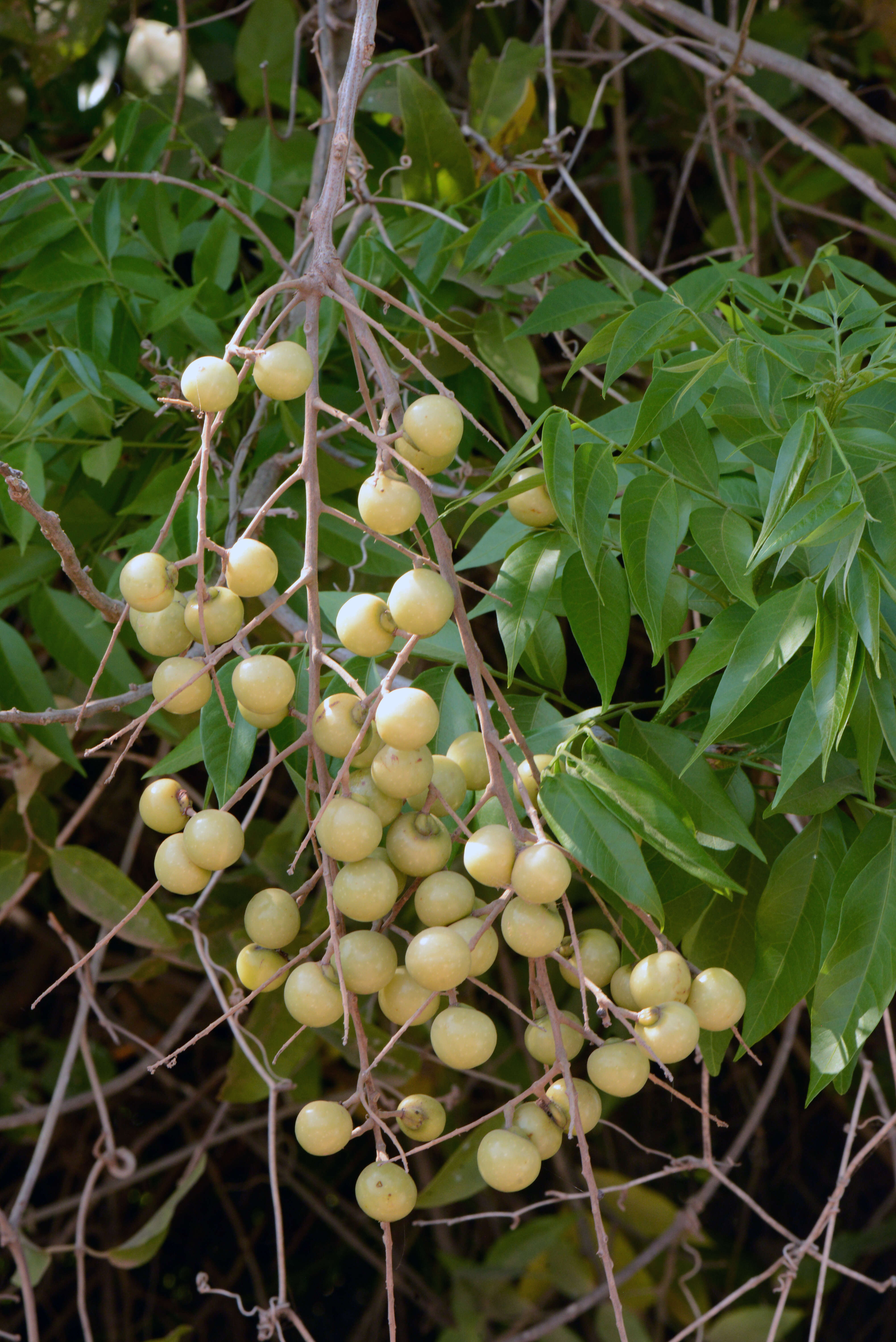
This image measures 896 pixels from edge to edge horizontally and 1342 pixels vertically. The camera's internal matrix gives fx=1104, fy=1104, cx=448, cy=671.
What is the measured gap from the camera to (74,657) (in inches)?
35.8

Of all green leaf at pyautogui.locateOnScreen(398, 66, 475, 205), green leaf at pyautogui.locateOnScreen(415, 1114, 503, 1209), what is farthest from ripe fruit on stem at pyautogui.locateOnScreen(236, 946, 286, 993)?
green leaf at pyautogui.locateOnScreen(398, 66, 475, 205)

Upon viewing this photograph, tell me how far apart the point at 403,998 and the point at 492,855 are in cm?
10

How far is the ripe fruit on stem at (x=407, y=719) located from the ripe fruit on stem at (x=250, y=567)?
9 centimetres

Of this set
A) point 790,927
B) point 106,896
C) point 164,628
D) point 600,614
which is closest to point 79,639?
point 106,896

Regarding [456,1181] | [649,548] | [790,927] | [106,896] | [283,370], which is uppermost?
[283,370]

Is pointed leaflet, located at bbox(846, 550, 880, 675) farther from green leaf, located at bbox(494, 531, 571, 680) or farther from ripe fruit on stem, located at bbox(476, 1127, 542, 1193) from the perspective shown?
ripe fruit on stem, located at bbox(476, 1127, 542, 1193)

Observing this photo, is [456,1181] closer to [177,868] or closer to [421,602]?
[177,868]

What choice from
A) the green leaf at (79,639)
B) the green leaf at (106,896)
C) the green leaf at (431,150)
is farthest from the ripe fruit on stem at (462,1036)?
the green leaf at (431,150)

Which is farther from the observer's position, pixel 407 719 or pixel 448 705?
pixel 448 705

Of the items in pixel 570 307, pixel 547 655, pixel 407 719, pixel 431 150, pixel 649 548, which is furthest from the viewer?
pixel 431 150

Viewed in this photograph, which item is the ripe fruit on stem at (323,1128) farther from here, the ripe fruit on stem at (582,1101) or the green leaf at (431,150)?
the green leaf at (431,150)

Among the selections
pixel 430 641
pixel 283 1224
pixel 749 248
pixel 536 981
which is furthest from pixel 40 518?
pixel 283 1224

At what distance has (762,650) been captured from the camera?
55cm

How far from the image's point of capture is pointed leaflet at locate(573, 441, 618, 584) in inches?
22.3
